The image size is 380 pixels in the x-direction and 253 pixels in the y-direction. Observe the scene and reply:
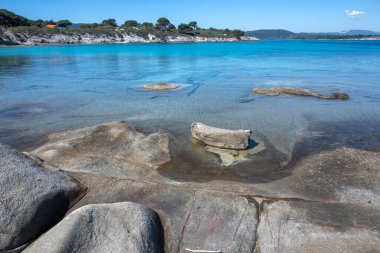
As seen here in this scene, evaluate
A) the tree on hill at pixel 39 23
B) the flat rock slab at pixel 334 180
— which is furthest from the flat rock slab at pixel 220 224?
the tree on hill at pixel 39 23

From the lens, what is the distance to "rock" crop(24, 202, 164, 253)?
626 centimetres

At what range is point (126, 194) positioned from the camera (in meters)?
9.14

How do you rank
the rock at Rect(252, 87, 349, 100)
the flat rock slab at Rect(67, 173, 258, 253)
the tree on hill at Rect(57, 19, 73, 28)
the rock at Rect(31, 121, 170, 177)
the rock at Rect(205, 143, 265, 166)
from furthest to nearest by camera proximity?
the tree on hill at Rect(57, 19, 73, 28) → the rock at Rect(252, 87, 349, 100) → the rock at Rect(205, 143, 265, 166) → the rock at Rect(31, 121, 170, 177) → the flat rock slab at Rect(67, 173, 258, 253)

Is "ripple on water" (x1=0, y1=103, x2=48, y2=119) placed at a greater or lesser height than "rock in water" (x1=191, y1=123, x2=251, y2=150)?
lesser

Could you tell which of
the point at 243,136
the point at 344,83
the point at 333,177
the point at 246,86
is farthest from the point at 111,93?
the point at 344,83

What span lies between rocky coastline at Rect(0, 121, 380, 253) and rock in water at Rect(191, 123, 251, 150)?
2696 millimetres

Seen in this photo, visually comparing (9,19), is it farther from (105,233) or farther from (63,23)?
(105,233)

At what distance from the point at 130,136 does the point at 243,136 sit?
17.5 feet

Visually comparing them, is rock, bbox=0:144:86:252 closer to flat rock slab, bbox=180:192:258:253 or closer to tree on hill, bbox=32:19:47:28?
flat rock slab, bbox=180:192:258:253

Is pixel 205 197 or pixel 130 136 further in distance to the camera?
pixel 130 136

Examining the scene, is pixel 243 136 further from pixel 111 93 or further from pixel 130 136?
pixel 111 93

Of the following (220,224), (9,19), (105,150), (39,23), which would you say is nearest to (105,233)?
(220,224)

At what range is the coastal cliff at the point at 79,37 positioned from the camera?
11070 centimetres

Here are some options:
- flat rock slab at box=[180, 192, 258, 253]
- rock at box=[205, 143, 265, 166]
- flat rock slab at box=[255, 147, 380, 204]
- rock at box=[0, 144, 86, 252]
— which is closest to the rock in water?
rock at box=[205, 143, 265, 166]
